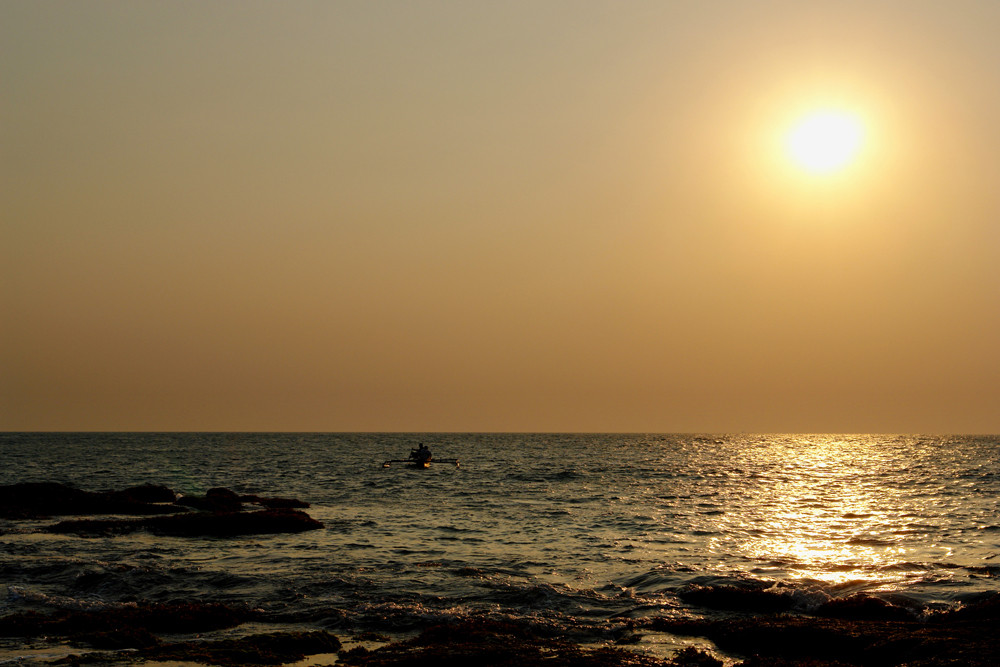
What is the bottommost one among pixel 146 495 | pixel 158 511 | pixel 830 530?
pixel 158 511

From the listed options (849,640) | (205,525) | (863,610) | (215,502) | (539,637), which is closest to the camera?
(849,640)

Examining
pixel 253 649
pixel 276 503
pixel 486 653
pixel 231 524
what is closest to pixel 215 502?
pixel 276 503

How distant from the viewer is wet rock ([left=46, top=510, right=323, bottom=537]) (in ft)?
102

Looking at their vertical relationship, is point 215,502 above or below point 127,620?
above

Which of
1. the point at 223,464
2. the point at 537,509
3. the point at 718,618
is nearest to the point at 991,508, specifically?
the point at 537,509

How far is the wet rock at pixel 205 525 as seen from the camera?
31.2 meters

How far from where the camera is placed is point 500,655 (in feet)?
46.8

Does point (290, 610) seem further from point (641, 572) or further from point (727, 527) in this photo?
point (727, 527)

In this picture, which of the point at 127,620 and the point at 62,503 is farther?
the point at 62,503

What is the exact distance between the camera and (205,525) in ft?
104

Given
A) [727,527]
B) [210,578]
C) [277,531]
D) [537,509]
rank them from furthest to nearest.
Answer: [537,509] → [727,527] → [277,531] → [210,578]

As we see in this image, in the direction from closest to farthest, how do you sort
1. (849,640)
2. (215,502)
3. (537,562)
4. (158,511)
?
(849,640) < (537,562) < (158,511) < (215,502)

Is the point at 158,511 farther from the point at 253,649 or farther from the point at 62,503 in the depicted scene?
the point at 253,649

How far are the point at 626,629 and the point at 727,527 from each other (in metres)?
20.1
